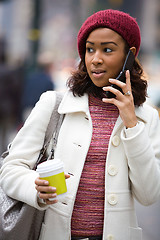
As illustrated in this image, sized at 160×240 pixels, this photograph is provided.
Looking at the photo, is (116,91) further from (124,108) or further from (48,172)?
(48,172)

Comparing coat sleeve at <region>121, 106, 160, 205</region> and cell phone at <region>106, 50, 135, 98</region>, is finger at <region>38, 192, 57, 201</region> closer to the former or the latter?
coat sleeve at <region>121, 106, 160, 205</region>

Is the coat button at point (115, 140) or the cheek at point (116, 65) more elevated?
the cheek at point (116, 65)

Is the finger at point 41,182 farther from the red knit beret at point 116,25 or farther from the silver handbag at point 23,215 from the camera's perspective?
the red knit beret at point 116,25

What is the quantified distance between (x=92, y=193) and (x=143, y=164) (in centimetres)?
32

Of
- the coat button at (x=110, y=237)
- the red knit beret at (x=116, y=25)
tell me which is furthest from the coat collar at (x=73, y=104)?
the coat button at (x=110, y=237)

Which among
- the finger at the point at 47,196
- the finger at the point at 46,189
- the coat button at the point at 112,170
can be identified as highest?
the coat button at the point at 112,170

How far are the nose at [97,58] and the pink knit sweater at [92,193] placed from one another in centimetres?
37

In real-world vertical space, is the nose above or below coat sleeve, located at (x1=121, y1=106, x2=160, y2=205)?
above

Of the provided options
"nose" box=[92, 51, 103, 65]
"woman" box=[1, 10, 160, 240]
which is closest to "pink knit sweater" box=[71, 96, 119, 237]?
"woman" box=[1, 10, 160, 240]

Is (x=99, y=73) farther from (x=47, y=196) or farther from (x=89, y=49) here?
(x=47, y=196)

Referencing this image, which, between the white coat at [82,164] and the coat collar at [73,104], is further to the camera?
the coat collar at [73,104]

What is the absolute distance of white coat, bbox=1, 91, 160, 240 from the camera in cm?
202

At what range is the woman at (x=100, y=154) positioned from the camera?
202 centimetres

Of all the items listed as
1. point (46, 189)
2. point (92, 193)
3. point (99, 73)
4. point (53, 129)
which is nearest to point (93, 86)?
point (99, 73)
